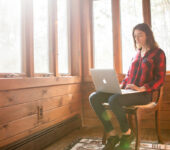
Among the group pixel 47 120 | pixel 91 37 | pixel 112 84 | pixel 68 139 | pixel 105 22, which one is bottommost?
pixel 68 139

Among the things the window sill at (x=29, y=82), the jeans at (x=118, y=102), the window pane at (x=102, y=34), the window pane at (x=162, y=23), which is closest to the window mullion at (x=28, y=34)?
the window sill at (x=29, y=82)

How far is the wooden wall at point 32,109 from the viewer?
65.5 inches

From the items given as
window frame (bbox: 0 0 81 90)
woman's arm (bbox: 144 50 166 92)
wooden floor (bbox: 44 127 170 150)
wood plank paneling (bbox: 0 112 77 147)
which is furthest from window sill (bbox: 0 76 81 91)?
woman's arm (bbox: 144 50 166 92)

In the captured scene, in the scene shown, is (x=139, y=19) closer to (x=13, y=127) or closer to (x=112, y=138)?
(x=112, y=138)

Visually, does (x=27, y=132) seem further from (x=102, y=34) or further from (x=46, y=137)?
(x=102, y=34)

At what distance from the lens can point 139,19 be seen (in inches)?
117

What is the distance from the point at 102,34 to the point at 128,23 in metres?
0.41

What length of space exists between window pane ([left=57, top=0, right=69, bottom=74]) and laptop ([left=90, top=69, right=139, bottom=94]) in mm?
883

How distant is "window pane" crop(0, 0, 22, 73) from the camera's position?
176 centimetres

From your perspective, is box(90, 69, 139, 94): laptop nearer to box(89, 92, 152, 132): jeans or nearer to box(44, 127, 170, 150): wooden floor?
box(89, 92, 152, 132): jeans

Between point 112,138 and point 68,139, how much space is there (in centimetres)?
67

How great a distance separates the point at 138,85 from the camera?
2109 millimetres

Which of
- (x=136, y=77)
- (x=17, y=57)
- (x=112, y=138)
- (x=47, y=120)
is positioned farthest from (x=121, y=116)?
(x=17, y=57)

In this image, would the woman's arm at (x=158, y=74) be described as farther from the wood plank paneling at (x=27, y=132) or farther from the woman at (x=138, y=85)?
the wood plank paneling at (x=27, y=132)
